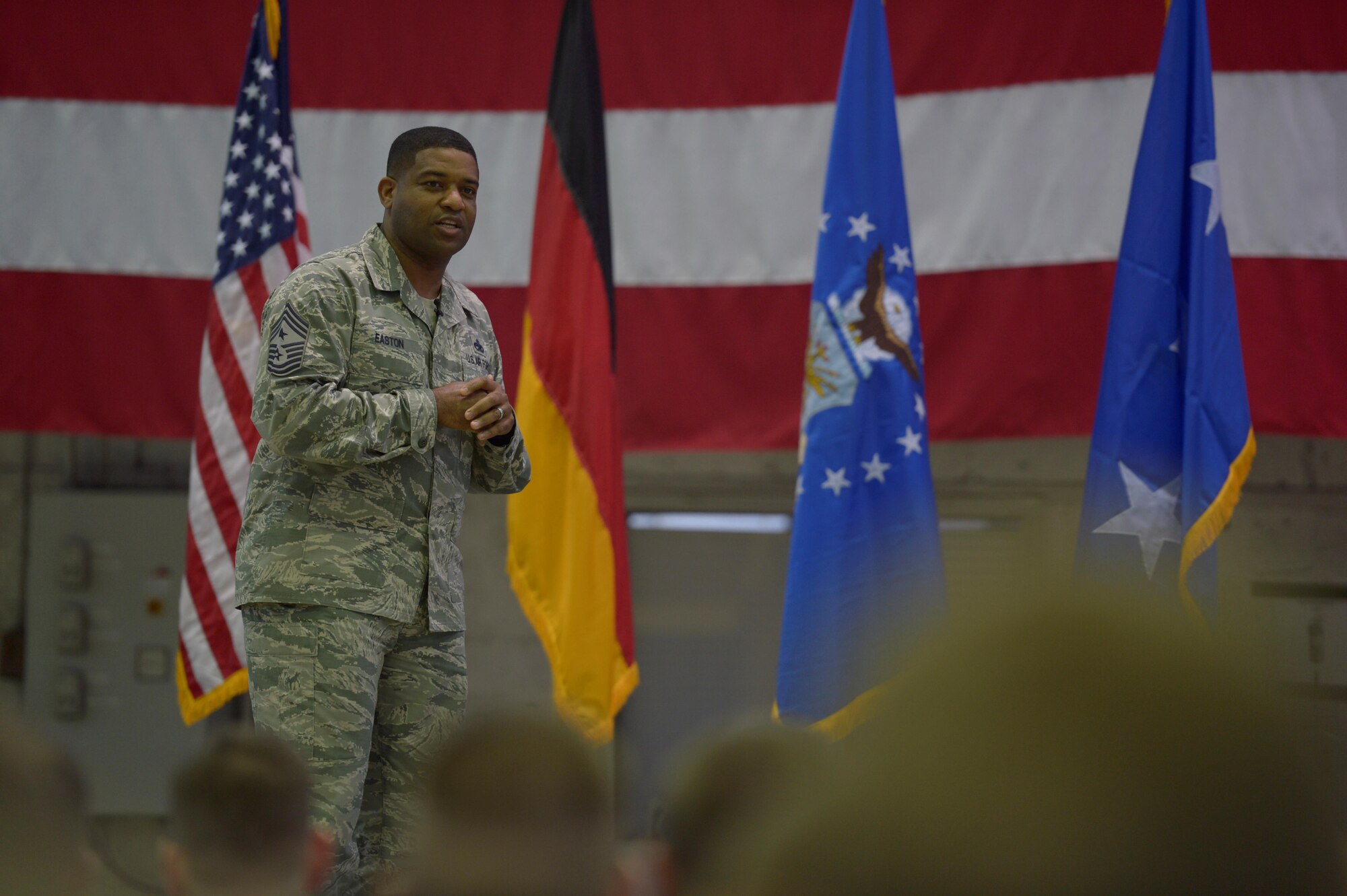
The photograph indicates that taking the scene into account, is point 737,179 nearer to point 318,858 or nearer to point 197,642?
point 197,642

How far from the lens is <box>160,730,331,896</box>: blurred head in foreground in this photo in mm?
1064

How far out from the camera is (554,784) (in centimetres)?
90

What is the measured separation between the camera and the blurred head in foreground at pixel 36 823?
2.60 ft

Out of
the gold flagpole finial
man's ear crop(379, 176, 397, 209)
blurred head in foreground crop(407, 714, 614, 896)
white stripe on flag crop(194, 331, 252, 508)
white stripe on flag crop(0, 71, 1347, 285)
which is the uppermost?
the gold flagpole finial

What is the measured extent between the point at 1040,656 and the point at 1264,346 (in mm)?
3461

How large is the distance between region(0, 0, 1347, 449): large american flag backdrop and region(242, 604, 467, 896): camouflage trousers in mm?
1829

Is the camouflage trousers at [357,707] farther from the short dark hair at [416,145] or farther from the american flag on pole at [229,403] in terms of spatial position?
the american flag on pole at [229,403]

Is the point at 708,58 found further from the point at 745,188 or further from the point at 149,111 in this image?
the point at 149,111

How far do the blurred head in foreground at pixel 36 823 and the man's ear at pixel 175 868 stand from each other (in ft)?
0.69

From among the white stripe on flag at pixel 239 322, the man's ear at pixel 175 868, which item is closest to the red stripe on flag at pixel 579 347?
the white stripe on flag at pixel 239 322

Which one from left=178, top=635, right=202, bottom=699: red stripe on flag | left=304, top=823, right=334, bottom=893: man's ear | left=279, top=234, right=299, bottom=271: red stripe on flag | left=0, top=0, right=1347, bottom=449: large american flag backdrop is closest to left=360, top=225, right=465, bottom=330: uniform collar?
left=304, top=823, right=334, bottom=893: man's ear

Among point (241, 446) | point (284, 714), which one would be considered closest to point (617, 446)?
point (241, 446)

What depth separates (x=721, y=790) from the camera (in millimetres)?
1093

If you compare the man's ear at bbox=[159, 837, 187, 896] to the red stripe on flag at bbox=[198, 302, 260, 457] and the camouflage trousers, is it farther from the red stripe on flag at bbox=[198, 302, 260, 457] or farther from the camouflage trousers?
the red stripe on flag at bbox=[198, 302, 260, 457]
